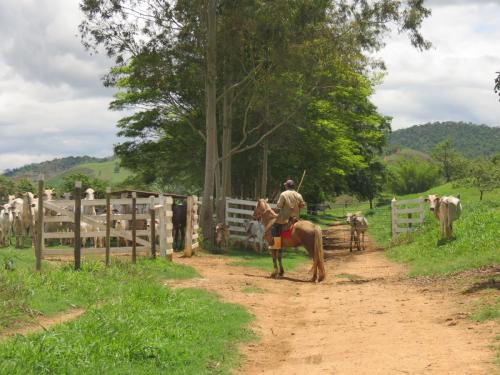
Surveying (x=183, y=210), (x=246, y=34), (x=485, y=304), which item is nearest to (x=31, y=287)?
(x=485, y=304)

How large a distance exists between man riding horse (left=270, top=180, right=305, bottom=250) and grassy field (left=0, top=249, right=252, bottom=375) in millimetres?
4230

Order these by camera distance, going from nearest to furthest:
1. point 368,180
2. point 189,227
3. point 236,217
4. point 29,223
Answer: point 189,227, point 29,223, point 236,217, point 368,180

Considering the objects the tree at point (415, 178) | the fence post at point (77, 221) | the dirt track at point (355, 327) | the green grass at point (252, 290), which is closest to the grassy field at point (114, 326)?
the fence post at point (77, 221)

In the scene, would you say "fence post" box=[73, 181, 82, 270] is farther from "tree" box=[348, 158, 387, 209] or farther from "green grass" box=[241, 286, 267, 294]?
"tree" box=[348, 158, 387, 209]

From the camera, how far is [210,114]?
25.7 m

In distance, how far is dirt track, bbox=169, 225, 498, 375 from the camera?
7688 millimetres

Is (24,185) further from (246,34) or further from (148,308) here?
(148,308)

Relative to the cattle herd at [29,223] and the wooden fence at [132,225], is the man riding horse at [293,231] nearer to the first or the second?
the wooden fence at [132,225]

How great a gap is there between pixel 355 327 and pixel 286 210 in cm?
669

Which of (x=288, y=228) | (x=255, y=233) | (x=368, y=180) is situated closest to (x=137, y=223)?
(x=255, y=233)

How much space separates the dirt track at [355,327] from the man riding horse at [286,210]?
1.18 m

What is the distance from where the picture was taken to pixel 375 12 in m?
27.3

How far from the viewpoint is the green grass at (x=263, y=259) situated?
2030 centimetres

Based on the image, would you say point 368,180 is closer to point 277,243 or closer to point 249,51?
point 249,51
